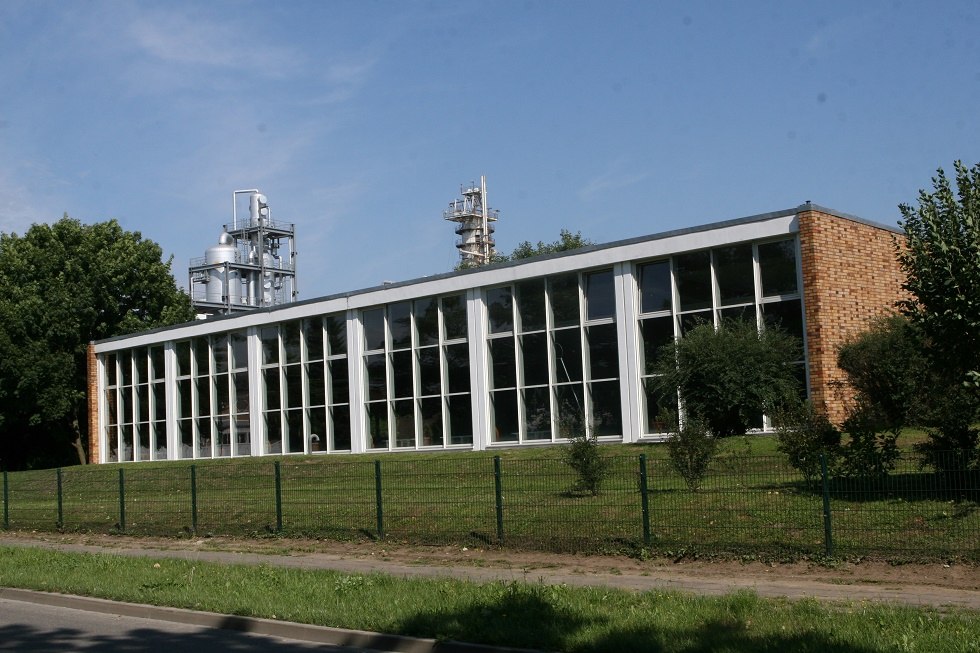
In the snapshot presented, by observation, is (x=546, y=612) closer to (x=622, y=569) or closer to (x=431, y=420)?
(x=622, y=569)

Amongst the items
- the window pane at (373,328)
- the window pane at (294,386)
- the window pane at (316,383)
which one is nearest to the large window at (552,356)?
the window pane at (373,328)

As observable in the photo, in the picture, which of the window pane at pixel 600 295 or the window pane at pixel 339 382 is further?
the window pane at pixel 339 382

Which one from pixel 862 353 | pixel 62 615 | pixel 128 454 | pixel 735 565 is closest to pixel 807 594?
pixel 735 565

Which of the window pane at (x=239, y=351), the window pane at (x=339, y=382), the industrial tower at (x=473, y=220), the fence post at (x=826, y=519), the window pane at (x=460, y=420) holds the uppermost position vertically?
the industrial tower at (x=473, y=220)

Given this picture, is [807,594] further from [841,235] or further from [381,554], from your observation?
[841,235]

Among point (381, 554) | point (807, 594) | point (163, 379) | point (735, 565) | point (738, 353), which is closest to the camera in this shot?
point (807, 594)

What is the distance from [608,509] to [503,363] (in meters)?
16.4

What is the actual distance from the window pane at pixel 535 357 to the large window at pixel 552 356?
29 mm

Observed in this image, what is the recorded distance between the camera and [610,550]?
14.6 metres

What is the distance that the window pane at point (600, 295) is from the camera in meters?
29.4

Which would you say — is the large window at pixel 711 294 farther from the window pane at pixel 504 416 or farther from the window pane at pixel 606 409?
the window pane at pixel 504 416

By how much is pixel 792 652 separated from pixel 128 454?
137 ft

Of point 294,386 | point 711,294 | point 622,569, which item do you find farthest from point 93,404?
point 622,569

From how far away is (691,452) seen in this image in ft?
53.8
